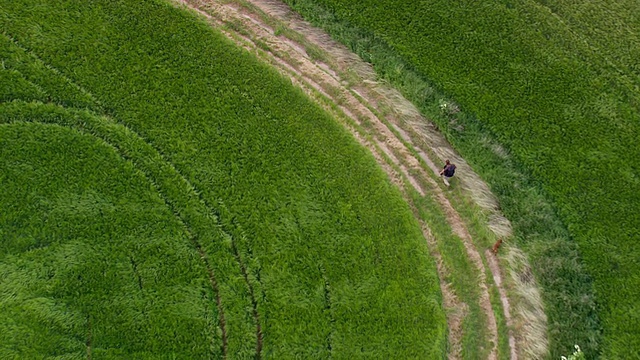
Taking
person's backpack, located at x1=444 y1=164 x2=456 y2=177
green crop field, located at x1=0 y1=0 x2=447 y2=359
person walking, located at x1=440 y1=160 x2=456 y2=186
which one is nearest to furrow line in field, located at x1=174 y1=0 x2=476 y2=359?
green crop field, located at x1=0 y1=0 x2=447 y2=359

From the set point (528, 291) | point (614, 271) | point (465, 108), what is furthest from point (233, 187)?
point (614, 271)

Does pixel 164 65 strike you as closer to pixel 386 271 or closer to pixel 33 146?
pixel 33 146

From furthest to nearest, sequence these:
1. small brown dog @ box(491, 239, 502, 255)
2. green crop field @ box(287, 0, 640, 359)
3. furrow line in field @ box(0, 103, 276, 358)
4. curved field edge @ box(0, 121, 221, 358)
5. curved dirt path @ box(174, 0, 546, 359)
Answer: small brown dog @ box(491, 239, 502, 255) < curved dirt path @ box(174, 0, 546, 359) < green crop field @ box(287, 0, 640, 359) < furrow line in field @ box(0, 103, 276, 358) < curved field edge @ box(0, 121, 221, 358)

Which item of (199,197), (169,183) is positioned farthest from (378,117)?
(169,183)

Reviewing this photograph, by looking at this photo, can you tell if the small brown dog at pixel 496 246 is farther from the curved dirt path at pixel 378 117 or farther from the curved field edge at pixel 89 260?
the curved field edge at pixel 89 260

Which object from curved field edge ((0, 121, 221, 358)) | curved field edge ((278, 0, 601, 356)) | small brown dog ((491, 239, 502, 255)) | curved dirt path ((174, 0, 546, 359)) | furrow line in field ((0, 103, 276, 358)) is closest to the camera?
curved field edge ((0, 121, 221, 358))

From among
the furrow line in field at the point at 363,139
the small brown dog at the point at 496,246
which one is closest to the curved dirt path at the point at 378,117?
the furrow line in field at the point at 363,139

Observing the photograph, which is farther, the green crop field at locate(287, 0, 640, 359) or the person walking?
the person walking

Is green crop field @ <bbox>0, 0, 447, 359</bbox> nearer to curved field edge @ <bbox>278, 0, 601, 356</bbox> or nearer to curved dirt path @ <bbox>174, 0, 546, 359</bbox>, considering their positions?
curved dirt path @ <bbox>174, 0, 546, 359</bbox>

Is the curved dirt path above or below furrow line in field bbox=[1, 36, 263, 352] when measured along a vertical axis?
above
